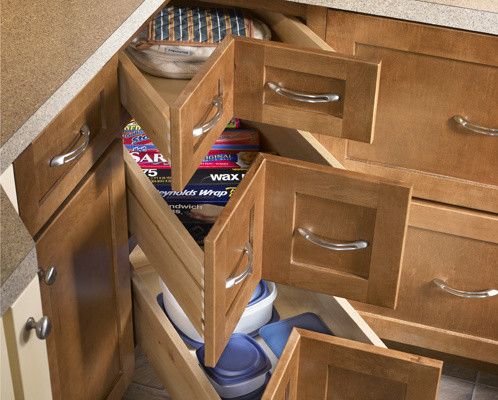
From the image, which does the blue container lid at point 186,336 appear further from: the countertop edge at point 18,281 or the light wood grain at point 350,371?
the countertop edge at point 18,281

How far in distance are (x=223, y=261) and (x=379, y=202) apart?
0.96 feet

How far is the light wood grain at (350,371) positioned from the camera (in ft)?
5.16

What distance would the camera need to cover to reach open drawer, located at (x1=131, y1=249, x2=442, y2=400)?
1.58 meters

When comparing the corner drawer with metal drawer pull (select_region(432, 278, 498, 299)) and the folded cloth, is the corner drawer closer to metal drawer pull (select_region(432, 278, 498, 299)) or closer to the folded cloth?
A: the folded cloth

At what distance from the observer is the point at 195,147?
1469mm

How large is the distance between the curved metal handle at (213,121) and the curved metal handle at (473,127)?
522mm

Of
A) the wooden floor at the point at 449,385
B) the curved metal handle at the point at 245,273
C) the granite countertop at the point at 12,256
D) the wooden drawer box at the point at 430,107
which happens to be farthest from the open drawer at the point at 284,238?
the wooden floor at the point at 449,385

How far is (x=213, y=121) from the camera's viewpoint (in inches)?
59.4

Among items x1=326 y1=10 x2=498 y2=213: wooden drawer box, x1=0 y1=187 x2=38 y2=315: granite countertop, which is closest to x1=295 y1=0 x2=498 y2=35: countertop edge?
x1=326 y1=10 x2=498 y2=213: wooden drawer box

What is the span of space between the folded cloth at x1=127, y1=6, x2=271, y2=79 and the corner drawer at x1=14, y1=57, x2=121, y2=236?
0.54ft

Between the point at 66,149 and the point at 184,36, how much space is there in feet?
1.37

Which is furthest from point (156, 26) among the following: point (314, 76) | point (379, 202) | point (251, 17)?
point (379, 202)

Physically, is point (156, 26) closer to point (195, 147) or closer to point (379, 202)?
point (195, 147)

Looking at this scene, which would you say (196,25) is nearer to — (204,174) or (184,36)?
(184,36)
